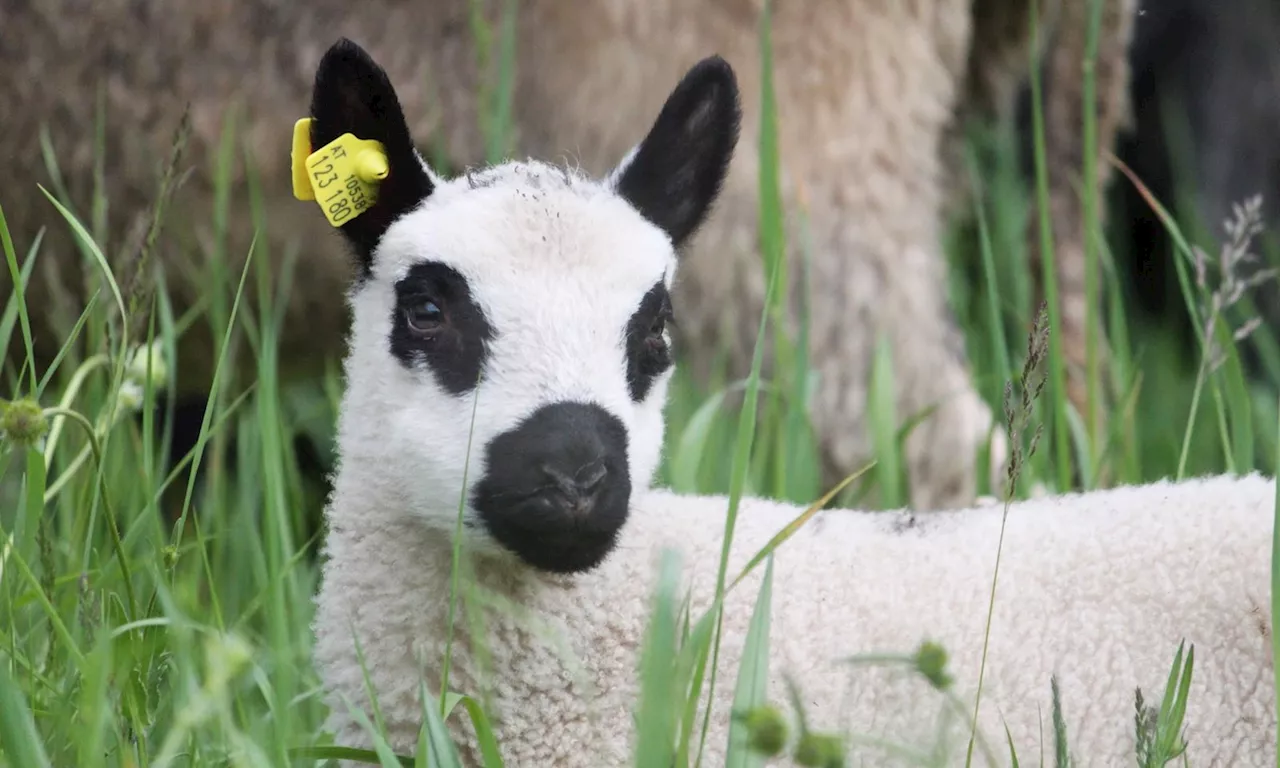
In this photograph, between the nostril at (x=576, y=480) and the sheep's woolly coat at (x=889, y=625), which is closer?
the nostril at (x=576, y=480)

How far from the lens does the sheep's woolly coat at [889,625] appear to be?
190cm

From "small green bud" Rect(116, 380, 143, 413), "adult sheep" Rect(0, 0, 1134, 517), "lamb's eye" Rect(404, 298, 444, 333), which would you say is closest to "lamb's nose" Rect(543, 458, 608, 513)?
"lamb's eye" Rect(404, 298, 444, 333)

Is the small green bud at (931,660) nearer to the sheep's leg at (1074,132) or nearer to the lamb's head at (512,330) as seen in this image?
the lamb's head at (512,330)

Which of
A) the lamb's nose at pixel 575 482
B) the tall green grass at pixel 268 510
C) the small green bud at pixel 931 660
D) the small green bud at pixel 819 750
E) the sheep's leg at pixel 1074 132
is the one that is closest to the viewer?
the small green bud at pixel 819 750

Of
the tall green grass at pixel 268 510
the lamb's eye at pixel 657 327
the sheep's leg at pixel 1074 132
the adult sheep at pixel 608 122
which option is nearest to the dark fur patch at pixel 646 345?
the lamb's eye at pixel 657 327

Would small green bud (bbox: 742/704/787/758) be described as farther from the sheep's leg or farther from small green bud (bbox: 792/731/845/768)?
the sheep's leg

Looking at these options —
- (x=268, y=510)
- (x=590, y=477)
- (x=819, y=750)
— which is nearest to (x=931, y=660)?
(x=819, y=750)

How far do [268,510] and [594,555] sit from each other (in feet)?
2.07

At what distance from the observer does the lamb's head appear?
1.78 m

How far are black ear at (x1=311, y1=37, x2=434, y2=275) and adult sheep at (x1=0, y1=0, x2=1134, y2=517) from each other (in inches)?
49.3

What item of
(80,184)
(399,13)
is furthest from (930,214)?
(80,184)

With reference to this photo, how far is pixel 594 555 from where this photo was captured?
1.81 m

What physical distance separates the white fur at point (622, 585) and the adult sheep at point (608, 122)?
4.22ft

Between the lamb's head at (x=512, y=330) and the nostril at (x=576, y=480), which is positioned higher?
the lamb's head at (x=512, y=330)
